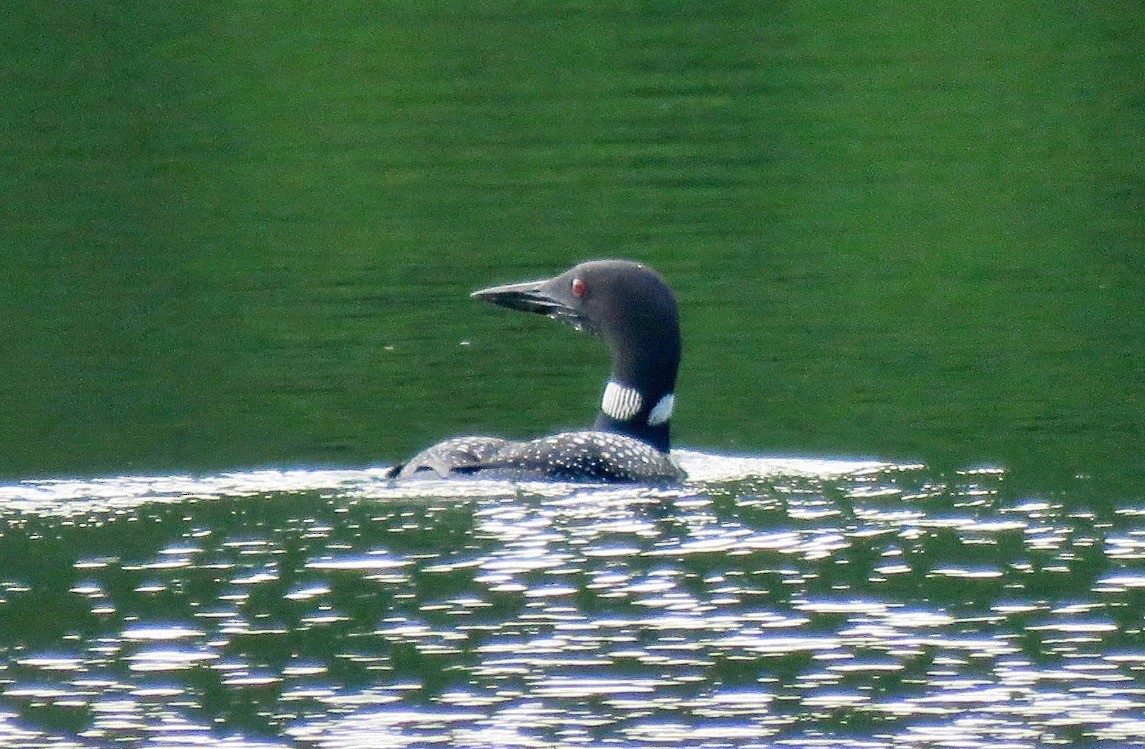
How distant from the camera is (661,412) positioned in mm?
9430

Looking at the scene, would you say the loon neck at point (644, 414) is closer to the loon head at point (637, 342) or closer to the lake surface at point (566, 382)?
the loon head at point (637, 342)

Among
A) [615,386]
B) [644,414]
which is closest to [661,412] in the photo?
[644,414]

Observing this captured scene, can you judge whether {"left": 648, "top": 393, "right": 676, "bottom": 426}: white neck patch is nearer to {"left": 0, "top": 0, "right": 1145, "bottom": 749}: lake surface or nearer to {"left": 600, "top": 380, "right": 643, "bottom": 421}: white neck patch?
{"left": 600, "top": 380, "right": 643, "bottom": 421}: white neck patch

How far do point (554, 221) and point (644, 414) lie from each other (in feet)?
18.4

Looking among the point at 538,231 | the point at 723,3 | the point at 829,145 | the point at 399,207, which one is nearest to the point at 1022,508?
the point at 538,231

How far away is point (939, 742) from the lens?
5785 mm

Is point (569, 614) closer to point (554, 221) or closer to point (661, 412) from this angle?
point (661, 412)

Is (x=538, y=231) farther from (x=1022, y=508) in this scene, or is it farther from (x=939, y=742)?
(x=939, y=742)

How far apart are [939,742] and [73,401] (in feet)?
19.8

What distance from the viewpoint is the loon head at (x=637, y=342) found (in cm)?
938

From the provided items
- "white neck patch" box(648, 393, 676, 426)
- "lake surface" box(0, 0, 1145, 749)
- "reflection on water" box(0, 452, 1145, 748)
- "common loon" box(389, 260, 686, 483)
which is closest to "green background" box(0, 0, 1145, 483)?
"lake surface" box(0, 0, 1145, 749)

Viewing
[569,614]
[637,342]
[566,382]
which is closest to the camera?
[569,614]

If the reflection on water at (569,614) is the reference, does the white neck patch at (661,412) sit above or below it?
above

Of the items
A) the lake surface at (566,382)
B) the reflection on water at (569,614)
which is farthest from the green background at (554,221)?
the reflection on water at (569,614)
